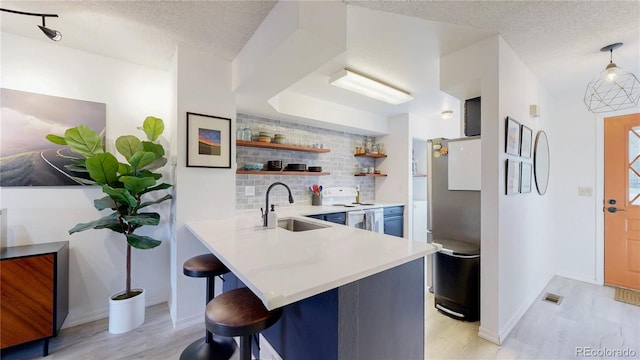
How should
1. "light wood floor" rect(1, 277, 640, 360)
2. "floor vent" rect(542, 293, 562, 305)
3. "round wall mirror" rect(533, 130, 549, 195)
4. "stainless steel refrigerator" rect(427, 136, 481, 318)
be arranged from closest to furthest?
"light wood floor" rect(1, 277, 640, 360), "stainless steel refrigerator" rect(427, 136, 481, 318), "floor vent" rect(542, 293, 562, 305), "round wall mirror" rect(533, 130, 549, 195)

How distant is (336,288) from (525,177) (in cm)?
241

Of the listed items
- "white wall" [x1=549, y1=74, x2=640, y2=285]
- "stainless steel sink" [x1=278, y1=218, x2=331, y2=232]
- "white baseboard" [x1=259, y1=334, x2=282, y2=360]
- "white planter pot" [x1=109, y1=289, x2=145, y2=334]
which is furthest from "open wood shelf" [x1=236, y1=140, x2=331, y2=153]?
"white wall" [x1=549, y1=74, x2=640, y2=285]

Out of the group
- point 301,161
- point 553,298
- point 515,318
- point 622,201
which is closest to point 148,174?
point 301,161

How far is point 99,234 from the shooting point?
2.42 meters

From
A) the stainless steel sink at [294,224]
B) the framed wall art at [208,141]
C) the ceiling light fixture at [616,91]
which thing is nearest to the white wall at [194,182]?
the framed wall art at [208,141]

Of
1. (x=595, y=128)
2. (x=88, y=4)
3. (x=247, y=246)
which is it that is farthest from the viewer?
(x=595, y=128)

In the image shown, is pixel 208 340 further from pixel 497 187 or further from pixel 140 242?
pixel 497 187

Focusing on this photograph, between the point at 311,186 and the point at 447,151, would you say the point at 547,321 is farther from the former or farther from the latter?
the point at 311,186

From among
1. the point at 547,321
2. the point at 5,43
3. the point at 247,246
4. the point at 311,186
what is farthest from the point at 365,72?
the point at 5,43

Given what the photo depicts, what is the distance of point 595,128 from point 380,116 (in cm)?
278

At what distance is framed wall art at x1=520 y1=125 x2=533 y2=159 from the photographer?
2.42 m

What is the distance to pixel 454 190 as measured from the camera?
9.13 feet

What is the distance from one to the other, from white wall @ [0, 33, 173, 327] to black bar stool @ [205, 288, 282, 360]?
1898mm

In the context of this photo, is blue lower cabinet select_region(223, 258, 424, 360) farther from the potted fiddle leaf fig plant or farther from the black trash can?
the potted fiddle leaf fig plant
